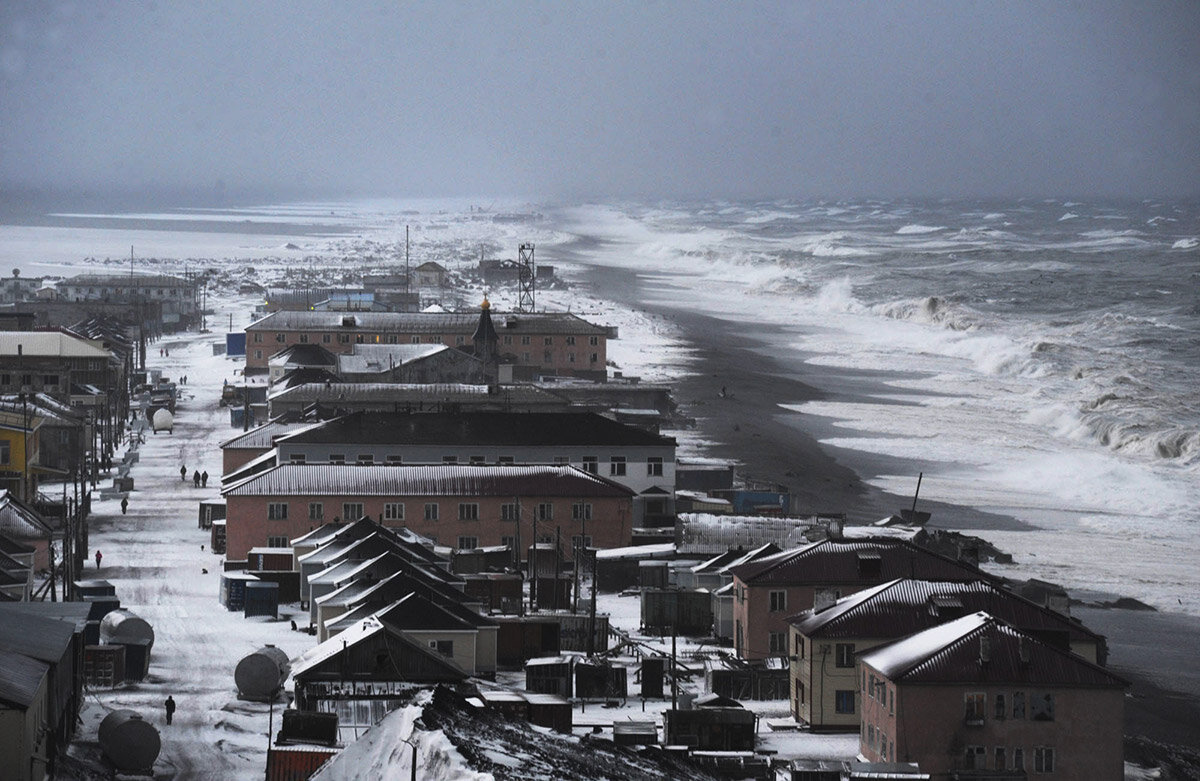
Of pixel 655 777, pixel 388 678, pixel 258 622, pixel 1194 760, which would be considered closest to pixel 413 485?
pixel 258 622

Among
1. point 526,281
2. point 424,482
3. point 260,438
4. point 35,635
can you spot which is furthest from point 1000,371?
point 35,635

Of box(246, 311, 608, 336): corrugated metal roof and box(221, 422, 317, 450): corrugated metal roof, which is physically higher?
box(246, 311, 608, 336): corrugated metal roof

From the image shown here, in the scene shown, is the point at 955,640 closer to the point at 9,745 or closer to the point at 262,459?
the point at 9,745

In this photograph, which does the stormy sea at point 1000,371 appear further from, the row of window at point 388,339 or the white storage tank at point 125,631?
the white storage tank at point 125,631

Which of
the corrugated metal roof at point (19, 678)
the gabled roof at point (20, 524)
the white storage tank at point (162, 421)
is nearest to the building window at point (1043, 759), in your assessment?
the corrugated metal roof at point (19, 678)

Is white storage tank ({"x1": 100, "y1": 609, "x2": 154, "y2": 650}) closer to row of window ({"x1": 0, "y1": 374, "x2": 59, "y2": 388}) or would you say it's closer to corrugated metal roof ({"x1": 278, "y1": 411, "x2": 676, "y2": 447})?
corrugated metal roof ({"x1": 278, "y1": 411, "x2": 676, "y2": 447})

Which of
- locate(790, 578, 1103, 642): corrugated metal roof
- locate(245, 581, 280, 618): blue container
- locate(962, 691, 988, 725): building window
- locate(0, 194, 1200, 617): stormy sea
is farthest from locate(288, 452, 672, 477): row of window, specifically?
locate(962, 691, 988, 725): building window
